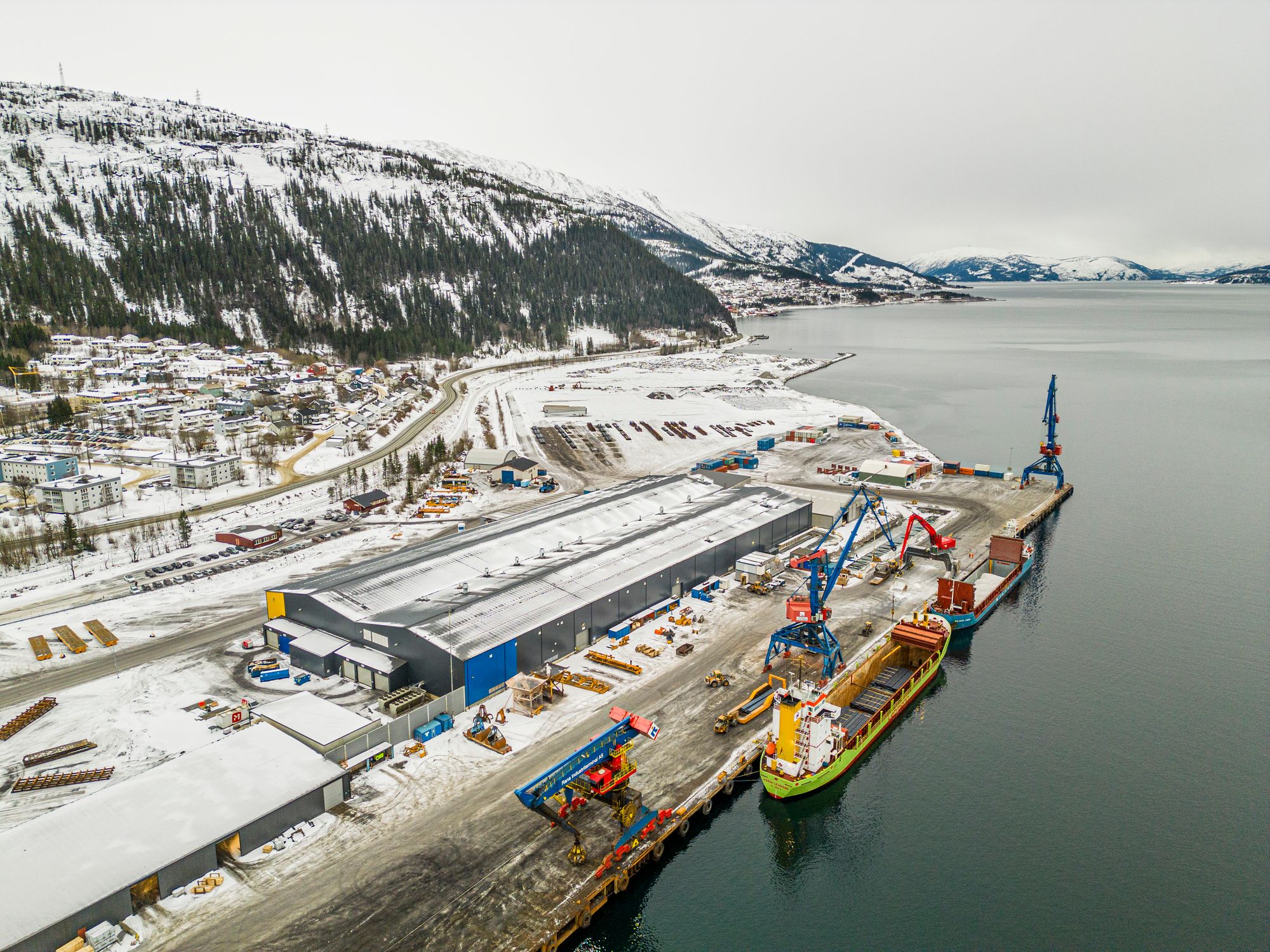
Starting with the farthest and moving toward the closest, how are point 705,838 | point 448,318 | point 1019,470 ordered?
point 448,318 → point 1019,470 → point 705,838

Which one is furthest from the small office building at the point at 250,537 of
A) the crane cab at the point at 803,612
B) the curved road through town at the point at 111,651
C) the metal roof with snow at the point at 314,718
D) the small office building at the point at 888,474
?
the small office building at the point at 888,474

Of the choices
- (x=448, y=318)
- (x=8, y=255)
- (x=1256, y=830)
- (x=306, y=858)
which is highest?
(x=8, y=255)

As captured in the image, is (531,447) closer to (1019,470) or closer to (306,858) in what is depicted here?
(1019,470)

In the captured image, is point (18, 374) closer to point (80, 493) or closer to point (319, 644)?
point (80, 493)

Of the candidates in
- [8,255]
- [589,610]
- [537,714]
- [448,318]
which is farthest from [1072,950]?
[8,255]

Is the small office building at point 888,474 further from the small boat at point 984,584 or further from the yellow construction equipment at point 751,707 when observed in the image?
the yellow construction equipment at point 751,707

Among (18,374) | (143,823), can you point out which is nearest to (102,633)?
(143,823)

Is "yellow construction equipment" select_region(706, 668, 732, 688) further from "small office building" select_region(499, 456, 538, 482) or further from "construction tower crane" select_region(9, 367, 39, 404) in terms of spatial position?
"construction tower crane" select_region(9, 367, 39, 404)
